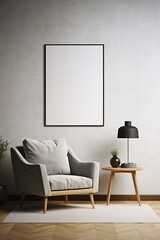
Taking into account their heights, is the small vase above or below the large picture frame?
below

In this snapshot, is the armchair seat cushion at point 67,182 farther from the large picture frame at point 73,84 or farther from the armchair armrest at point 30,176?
the large picture frame at point 73,84

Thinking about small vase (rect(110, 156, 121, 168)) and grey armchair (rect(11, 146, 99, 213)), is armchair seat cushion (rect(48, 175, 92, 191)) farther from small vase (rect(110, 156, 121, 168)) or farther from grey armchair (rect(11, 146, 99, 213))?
small vase (rect(110, 156, 121, 168))

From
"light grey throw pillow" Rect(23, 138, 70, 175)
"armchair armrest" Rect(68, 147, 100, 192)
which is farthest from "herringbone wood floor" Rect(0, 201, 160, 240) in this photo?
"light grey throw pillow" Rect(23, 138, 70, 175)

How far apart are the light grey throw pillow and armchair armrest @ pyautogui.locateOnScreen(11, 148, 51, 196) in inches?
6.1

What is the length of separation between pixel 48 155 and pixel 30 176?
18.1 inches

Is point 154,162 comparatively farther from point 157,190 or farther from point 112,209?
point 112,209

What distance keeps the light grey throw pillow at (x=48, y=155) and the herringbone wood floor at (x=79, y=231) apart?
1.19 metres

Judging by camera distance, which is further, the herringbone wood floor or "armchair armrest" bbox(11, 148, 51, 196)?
"armchair armrest" bbox(11, 148, 51, 196)

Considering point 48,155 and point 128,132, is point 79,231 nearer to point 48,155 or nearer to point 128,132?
point 48,155

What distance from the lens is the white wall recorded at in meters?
6.58

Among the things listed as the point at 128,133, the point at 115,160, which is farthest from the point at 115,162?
the point at 128,133

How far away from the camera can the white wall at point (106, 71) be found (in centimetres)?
658

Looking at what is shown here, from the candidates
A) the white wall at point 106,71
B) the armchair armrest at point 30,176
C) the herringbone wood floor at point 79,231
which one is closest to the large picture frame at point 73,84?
the white wall at point 106,71

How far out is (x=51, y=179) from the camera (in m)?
5.47
